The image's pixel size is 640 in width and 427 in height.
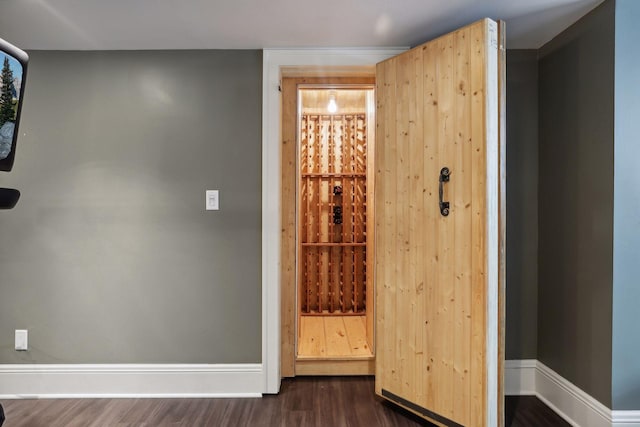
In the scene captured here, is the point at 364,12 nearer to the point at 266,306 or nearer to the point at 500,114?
the point at 500,114

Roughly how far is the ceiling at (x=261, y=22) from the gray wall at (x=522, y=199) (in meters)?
0.21

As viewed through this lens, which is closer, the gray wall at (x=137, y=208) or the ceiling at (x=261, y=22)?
the ceiling at (x=261, y=22)

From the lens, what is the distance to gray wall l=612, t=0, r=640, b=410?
5.96ft

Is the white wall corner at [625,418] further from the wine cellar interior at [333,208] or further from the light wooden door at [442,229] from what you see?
the wine cellar interior at [333,208]

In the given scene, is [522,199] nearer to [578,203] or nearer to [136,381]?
[578,203]

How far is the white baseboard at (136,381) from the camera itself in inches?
94.9

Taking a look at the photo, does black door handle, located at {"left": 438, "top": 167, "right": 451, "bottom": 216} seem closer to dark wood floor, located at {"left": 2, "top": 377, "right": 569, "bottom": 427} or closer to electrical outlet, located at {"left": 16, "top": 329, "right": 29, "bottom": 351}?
dark wood floor, located at {"left": 2, "top": 377, "right": 569, "bottom": 427}

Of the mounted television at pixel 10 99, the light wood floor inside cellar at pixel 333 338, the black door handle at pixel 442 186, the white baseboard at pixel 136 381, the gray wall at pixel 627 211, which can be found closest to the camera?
the mounted television at pixel 10 99

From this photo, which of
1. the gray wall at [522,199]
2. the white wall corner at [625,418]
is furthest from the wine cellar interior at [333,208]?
the white wall corner at [625,418]

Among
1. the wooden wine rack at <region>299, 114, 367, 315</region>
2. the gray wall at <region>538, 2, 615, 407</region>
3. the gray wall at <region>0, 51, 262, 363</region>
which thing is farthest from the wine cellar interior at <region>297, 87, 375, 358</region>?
the gray wall at <region>538, 2, 615, 407</region>

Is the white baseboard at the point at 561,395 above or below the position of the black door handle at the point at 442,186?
below

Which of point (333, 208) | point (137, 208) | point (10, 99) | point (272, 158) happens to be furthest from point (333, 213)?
point (10, 99)

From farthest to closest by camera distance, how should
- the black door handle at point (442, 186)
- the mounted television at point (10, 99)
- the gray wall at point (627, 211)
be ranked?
the black door handle at point (442, 186)
the gray wall at point (627, 211)
the mounted television at point (10, 99)

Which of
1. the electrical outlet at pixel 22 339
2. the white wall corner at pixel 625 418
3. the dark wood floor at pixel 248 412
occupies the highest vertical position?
the electrical outlet at pixel 22 339
